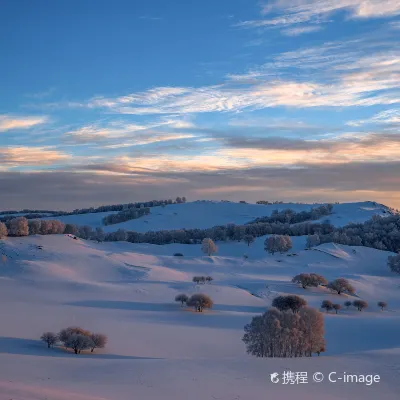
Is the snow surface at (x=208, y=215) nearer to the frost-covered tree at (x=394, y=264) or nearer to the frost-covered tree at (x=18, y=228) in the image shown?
the frost-covered tree at (x=394, y=264)

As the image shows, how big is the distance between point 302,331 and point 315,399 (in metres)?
9.98

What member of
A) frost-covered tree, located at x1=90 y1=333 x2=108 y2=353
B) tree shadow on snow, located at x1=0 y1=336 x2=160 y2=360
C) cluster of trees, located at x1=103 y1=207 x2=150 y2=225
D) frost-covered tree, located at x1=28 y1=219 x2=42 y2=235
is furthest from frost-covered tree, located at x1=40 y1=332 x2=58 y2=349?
cluster of trees, located at x1=103 y1=207 x2=150 y2=225

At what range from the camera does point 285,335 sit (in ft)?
74.1

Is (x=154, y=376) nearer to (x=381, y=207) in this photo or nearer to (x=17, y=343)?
(x=17, y=343)

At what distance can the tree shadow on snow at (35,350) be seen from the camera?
888 inches

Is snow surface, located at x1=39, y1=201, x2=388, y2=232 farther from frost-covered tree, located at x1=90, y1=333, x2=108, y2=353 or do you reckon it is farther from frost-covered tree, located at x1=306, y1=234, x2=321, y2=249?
frost-covered tree, located at x1=90, y1=333, x2=108, y2=353

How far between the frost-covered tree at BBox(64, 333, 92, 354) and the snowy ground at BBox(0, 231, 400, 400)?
3.03 ft

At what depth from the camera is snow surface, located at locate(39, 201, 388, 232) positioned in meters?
143

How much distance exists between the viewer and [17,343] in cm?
2467

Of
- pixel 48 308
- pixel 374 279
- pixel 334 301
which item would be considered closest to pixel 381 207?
pixel 374 279

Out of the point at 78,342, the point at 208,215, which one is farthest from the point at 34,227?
the point at 208,215

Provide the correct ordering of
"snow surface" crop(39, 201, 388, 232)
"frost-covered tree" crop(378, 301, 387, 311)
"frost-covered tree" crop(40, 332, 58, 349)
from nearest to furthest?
"frost-covered tree" crop(40, 332, 58, 349), "frost-covered tree" crop(378, 301, 387, 311), "snow surface" crop(39, 201, 388, 232)

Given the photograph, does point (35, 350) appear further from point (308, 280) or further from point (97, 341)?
point (308, 280)

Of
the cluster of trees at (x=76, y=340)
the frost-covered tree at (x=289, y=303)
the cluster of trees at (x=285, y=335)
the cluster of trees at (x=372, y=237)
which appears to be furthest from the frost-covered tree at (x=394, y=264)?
the cluster of trees at (x=76, y=340)
